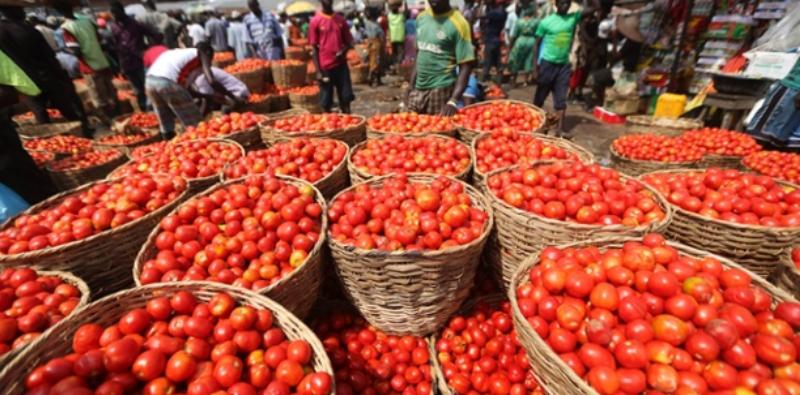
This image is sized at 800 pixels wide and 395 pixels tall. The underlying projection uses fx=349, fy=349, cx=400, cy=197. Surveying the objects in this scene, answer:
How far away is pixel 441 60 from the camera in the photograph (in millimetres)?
5180

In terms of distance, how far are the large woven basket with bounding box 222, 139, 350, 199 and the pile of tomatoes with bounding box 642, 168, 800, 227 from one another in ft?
9.56

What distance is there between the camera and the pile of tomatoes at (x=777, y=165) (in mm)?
3828

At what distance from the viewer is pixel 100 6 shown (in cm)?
2355

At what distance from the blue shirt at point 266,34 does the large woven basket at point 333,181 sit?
9.82 metres

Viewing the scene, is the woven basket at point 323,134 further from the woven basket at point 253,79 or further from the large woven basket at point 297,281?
the woven basket at point 253,79

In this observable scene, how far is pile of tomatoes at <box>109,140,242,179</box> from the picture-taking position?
3627 mm

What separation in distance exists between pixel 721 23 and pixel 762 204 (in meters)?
7.61

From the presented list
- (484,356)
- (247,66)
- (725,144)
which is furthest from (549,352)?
(247,66)

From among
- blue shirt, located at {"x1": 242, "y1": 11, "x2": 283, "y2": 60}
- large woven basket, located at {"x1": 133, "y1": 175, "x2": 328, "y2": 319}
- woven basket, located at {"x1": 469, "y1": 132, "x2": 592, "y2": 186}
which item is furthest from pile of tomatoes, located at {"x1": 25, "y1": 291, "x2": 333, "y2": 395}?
blue shirt, located at {"x1": 242, "y1": 11, "x2": 283, "y2": 60}

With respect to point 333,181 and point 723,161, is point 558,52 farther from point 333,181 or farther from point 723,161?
point 333,181

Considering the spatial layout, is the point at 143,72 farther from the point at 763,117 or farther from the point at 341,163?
the point at 763,117

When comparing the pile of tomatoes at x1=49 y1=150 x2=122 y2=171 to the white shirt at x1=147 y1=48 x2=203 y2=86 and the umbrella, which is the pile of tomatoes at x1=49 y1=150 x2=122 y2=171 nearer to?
the white shirt at x1=147 y1=48 x2=203 y2=86

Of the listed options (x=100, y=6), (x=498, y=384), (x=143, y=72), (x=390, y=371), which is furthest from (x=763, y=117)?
(x=100, y=6)

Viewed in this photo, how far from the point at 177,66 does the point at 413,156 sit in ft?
15.2
